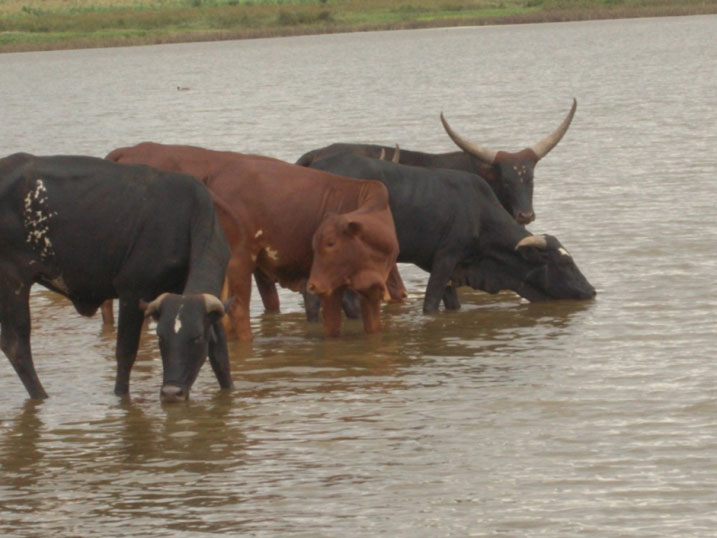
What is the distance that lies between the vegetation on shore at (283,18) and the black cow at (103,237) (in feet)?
242

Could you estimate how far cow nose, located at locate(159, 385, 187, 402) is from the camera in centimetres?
920

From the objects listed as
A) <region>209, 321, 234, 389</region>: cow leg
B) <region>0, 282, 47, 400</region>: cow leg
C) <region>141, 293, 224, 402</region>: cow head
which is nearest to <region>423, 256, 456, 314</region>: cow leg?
<region>209, 321, 234, 389</region>: cow leg

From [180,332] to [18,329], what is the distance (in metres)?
1.35

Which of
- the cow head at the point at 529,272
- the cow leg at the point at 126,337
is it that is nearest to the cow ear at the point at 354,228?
the cow head at the point at 529,272

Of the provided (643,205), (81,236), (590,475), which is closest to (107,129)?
→ (643,205)

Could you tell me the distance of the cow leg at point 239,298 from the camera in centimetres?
1145

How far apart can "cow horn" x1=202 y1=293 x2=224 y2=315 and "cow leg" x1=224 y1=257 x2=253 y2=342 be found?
198 centimetres

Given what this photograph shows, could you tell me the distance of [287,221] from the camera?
38.2 feet

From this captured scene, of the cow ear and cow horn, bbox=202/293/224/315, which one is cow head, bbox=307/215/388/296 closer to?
the cow ear

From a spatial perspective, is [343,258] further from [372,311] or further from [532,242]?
[532,242]

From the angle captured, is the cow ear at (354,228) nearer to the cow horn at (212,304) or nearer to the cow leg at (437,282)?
the cow leg at (437,282)

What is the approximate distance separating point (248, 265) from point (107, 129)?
23.5 m

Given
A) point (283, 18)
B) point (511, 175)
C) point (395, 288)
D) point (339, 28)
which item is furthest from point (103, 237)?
point (339, 28)

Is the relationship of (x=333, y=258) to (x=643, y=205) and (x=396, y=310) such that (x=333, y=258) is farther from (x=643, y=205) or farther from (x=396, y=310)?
(x=643, y=205)
